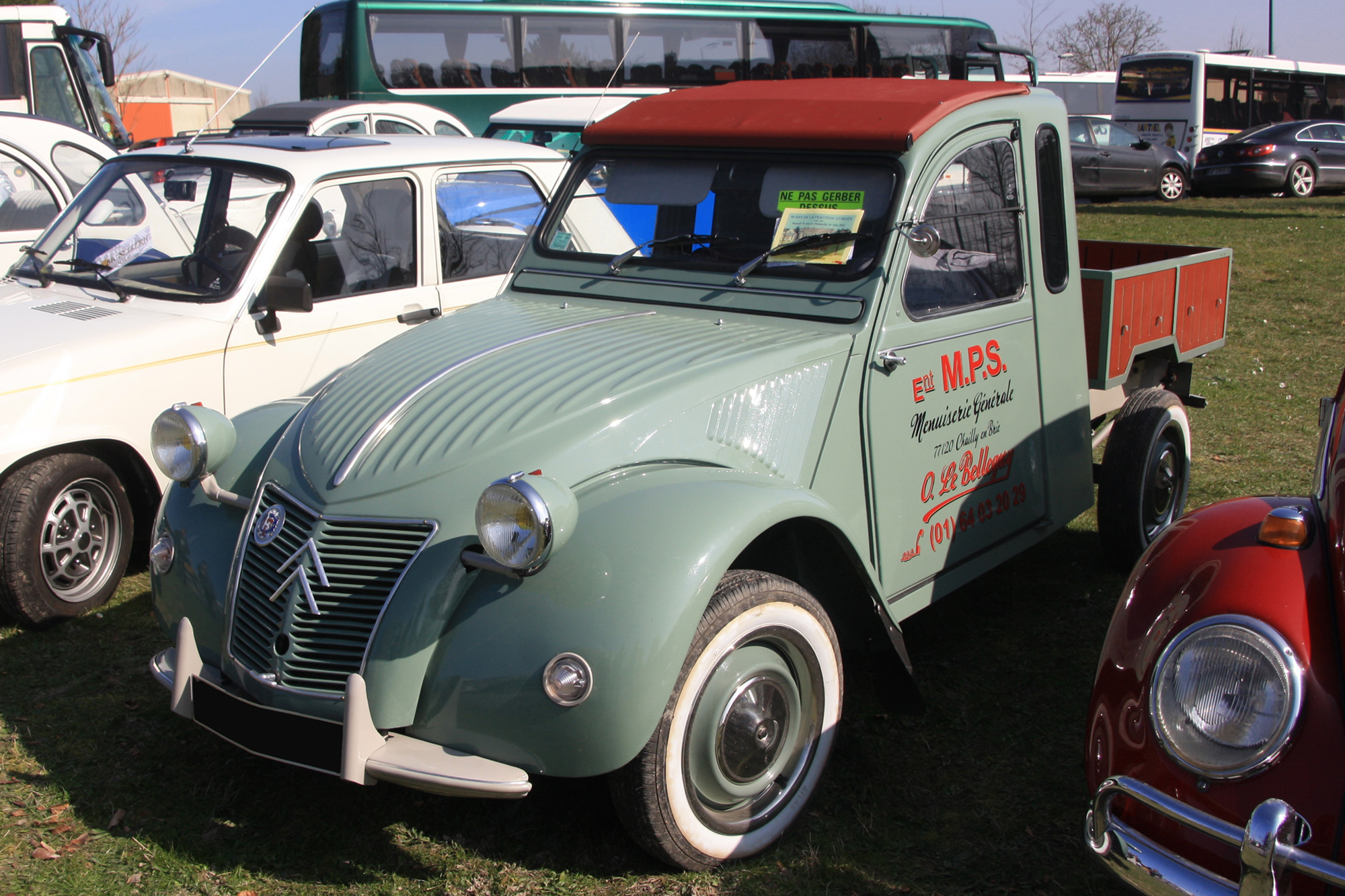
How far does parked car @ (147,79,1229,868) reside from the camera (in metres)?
2.54

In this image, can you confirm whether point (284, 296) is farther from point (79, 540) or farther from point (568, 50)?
point (568, 50)

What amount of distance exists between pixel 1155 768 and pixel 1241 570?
1.58ft

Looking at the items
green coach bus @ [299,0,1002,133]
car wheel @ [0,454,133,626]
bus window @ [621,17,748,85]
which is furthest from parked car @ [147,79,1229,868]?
bus window @ [621,17,748,85]

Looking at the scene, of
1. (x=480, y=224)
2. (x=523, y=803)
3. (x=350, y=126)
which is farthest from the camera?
(x=350, y=126)

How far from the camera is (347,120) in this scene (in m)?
11.8

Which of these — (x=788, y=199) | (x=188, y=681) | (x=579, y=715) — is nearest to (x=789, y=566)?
(x=579, y=715)

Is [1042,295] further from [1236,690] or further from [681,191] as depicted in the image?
[1236,690]

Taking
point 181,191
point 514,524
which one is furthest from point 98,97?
point 514,524

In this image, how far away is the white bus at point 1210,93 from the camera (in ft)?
75.4

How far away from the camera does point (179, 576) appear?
3.13 metres

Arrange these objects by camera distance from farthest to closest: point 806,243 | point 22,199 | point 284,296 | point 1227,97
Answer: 1. point 1227,97
2. point 22,199
3. point 284,296
4. point 806,243

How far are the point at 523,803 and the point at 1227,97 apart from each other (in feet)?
83.7

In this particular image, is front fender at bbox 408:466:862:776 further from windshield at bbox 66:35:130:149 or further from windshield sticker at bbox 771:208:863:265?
windshield at bbox 66:35:130:149

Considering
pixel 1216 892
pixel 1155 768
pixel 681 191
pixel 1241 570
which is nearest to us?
pixel 1216 892
